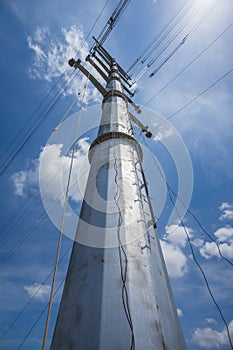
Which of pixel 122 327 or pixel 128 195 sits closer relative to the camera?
pixel 122 327

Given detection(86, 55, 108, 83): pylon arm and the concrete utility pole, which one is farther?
detection(86, 55, 108, 83): pylon arm

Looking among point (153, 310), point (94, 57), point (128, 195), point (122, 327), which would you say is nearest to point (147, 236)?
point (128, 195)

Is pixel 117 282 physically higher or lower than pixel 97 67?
lower

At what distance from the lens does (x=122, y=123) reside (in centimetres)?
472

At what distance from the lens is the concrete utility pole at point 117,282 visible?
154 centimetres

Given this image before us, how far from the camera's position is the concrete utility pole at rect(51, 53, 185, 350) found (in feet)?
5.06

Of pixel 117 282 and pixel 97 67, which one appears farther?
pixel 97 67

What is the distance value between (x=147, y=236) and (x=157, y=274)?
1.58 ft

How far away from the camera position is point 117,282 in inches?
72.9

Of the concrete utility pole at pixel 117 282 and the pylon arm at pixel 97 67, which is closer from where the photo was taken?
the concrete utility pole at pixel 117 282

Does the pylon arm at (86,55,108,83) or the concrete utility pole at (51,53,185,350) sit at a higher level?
the pylon arm at (86,55,108,83)

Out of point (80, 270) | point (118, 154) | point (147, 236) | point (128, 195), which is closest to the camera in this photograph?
point (80, 270)

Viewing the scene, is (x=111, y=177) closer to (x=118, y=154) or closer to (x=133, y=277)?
(x=118, y=154)

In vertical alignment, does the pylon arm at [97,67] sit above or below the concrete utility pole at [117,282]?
above
